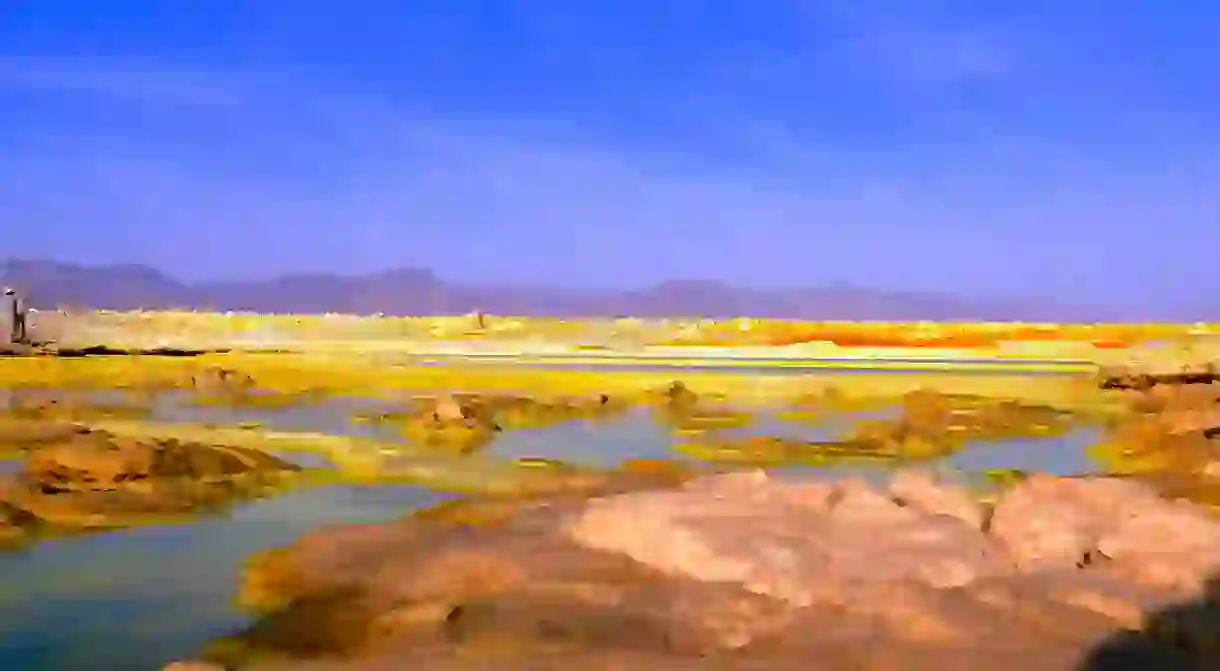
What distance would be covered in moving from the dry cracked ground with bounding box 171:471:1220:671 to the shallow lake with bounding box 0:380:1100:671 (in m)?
0.50

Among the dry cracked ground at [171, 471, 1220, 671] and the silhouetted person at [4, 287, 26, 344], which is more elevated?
the silhouetted person at [4, 287, 26, 344]

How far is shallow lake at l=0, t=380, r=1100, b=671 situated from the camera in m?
7.92

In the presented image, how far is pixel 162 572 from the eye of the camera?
9.96 meters

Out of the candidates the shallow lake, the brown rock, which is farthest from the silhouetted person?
the brown rock

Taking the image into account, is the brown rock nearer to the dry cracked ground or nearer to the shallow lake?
the dry cracked ground

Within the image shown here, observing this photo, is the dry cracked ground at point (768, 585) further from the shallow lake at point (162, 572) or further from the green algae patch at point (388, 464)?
the green algae patch at point (388, 464)

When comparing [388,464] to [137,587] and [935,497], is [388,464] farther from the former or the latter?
[935,497]

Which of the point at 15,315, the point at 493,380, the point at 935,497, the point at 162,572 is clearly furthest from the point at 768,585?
the point at 15,315

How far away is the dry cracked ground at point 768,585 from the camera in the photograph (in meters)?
7.09

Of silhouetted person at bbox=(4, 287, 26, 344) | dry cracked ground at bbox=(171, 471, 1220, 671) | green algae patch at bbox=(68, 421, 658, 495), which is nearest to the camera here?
dry cracked ground at bbox=(171, 471, 1220, 671)

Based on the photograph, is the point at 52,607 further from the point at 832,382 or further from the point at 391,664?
the point at 832,382

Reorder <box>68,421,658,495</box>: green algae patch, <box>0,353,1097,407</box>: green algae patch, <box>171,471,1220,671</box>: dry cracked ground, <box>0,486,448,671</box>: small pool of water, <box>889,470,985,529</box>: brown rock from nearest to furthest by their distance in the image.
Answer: <box>171,471,1220,671</box>: dry cracked ground
<box>0,486,448,671</box>: small pool of water
<box>889,470,985,529</box>: brown rock
<box>68,421,658,495</box>: green algae patch
<box>0,353,1097,407</box>: green algae patch

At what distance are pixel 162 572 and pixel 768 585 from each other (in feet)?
18.0

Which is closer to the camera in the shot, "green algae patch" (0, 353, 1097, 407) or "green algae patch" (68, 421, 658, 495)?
"green algae patch" (68, 421, 658, 495)
